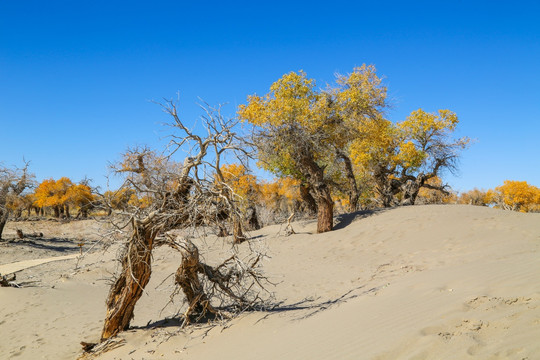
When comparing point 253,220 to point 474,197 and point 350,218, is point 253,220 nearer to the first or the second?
point 350,218

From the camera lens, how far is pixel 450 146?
23078 millimetres

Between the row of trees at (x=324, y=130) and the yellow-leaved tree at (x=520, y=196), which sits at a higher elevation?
the row of trees at (x=324, y=130)

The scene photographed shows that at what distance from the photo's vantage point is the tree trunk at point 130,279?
643 centimetres

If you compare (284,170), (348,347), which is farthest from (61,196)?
(348,347)

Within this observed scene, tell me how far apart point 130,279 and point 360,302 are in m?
4.01

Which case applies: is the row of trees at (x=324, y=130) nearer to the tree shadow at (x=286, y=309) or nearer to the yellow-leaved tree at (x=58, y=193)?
the tree shadow at (x=286, y=309)

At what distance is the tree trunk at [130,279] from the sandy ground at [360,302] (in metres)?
0.31

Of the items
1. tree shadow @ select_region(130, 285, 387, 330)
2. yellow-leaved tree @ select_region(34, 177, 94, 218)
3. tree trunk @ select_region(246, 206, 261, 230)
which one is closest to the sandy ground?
tree shadow @ select_region(130, 285, 387, 330)

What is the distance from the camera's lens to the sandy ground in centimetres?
412

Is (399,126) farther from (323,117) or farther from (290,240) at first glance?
(290,240)

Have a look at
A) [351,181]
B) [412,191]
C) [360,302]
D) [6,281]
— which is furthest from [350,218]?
[6,281]

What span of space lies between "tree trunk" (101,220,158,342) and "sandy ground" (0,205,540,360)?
31cm

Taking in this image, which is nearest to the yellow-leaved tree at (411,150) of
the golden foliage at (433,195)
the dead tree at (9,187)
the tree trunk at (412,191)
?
the tree trunk at (412,191)

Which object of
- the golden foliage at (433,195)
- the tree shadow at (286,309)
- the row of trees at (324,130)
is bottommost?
the tree shadow at (286,309)
